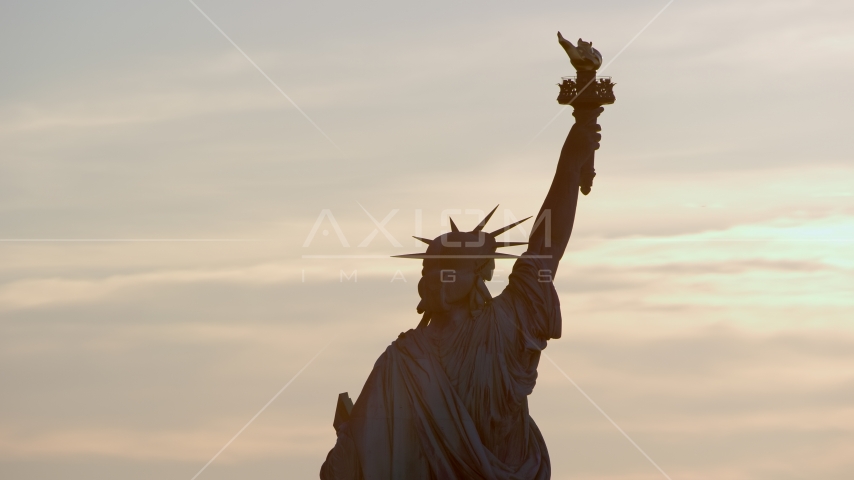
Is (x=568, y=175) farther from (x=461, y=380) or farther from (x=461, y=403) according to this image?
(x=461, y=403)

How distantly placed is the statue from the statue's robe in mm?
13

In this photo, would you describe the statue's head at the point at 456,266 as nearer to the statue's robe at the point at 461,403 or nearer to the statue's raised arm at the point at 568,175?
the statue's robe at the point at 461,403

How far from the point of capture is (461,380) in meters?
28.5

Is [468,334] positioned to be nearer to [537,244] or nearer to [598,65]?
[537,244]

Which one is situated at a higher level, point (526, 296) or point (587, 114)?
point (587, 114)

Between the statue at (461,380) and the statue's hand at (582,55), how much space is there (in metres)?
0.08

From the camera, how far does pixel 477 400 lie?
28484mm

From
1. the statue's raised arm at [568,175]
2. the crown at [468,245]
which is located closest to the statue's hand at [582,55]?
the statue's raised arm at [568,175]

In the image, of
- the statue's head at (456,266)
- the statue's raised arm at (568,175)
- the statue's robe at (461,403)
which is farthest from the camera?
the statue's raised arm at (568,175)

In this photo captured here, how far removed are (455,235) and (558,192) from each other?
167 cm

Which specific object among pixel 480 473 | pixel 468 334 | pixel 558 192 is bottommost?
pixel 480 473

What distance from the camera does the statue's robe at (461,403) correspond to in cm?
Answer: 2817

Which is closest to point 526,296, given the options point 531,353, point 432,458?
point 531,353

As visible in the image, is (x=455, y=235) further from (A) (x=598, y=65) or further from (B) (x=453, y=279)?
(A) (x=598, y=65)
